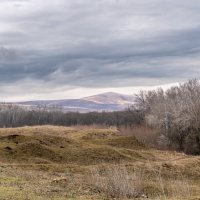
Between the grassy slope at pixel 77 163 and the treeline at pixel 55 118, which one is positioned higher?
the treeline at pixel 55 118

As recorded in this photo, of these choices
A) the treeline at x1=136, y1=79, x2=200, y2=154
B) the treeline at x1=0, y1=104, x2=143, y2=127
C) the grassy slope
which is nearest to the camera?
the grassy slope

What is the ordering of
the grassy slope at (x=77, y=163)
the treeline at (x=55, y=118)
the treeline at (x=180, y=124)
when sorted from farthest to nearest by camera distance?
the treeline at (x=55, y=118), the treeline at (x=180, y=124), the grassy slope at (x=77, y=163)

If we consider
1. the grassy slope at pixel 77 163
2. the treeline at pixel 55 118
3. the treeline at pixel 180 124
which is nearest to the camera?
the grassy slope at pixel 77 163

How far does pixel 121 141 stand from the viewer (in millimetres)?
53500

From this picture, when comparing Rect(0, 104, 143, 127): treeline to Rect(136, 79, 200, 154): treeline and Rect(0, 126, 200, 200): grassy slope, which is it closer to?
Rect(136, 79, 200, 154): treeline

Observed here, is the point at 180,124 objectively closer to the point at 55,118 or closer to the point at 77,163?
the point at 77,163

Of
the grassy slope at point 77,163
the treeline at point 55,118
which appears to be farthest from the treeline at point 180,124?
the treeline at point 55,118

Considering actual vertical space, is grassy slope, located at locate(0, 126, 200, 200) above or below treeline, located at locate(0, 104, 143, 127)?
below

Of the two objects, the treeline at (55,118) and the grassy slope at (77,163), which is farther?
the treeline at (55,118)

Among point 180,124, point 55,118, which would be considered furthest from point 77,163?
point 55,118

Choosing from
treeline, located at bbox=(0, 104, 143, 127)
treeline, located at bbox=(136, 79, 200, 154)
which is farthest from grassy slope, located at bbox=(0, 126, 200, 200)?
treeline, located at bbox=(0, 104, 143, 127)

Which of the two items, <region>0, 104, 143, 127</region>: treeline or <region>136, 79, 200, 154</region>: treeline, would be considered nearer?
<region>136, 79, 200, 154</region>: treeline

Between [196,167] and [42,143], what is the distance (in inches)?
578

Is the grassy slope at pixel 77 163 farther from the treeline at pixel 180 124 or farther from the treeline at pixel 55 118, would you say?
the treeline at pixel 55 118
